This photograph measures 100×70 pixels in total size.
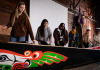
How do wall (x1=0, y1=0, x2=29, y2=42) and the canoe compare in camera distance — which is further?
wall (x1=0, y1=0, x2=29, y2=42)

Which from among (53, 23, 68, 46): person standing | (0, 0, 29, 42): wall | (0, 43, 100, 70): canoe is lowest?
(0, 43, 100, 70): canoe

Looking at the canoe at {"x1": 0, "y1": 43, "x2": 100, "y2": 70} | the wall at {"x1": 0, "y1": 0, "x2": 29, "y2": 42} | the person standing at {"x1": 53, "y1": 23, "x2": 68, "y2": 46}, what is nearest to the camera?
the canoe at {"x1": 0, "y1": 43, "x2": 100, "y2": 70}

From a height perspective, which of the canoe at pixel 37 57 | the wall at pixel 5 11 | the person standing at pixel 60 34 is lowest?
the canoe at pixel 37 57

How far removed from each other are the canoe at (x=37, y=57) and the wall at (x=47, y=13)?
1.70 metres

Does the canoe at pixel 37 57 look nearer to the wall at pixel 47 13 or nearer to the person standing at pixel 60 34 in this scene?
the person standing at pixel 60 34

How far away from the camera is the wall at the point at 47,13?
10.1ft

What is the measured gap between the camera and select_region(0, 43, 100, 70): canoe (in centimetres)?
113

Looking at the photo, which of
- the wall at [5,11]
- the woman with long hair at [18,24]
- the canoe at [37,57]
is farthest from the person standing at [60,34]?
the wall at [5,11]

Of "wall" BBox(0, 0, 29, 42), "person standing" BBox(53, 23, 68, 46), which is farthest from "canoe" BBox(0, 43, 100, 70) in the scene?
"wall" BBox(0, 0, 29, 42)

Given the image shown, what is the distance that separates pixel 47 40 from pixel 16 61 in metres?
1.20

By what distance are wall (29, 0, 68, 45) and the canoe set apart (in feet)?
5.57

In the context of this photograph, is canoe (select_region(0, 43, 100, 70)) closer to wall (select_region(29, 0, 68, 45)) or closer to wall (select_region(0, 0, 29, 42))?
wall (select_region(0, 0, 29, 42))

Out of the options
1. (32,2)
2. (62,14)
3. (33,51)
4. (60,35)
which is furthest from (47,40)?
(62,14)

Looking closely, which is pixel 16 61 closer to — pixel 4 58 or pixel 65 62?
pixel 4 58
